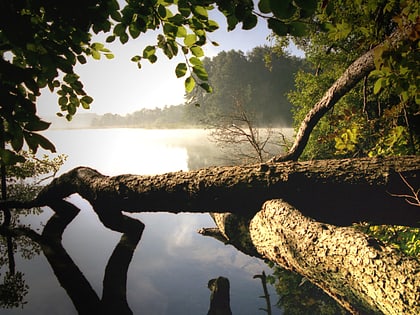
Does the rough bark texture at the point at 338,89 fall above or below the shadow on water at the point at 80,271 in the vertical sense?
above

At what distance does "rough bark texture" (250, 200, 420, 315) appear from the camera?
1647 millimetres

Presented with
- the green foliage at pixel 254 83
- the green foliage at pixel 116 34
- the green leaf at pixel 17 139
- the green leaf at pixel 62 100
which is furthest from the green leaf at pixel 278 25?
the green foliage at pixel 254 83

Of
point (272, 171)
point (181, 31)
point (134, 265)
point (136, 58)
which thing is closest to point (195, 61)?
point (181, 31)

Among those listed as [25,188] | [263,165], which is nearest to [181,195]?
[263,165]

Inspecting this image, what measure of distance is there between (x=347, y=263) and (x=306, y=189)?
1.57 m

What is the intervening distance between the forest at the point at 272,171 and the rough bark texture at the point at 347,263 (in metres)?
0.01

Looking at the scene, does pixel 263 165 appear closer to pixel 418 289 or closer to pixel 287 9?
pixel 418 289

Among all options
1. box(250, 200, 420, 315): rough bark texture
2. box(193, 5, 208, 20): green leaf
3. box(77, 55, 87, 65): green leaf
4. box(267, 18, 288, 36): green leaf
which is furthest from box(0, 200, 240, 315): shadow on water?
box(267, 18, 288, 36): green leaf

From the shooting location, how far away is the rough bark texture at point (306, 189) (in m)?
3.34

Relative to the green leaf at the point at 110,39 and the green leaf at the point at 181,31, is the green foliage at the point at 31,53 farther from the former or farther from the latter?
the green leaf at the point at 181,31

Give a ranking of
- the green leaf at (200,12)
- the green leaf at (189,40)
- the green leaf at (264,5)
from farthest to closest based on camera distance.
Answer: the green leaf at (189,40) < the green leaf at (200,12) < the green leaf at (264,5)

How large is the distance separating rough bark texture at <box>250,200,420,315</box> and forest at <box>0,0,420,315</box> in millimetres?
10

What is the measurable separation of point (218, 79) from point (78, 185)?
70.9 m

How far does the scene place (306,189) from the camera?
3.45 metres
